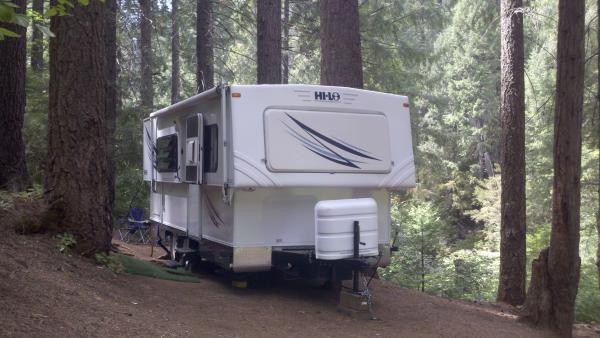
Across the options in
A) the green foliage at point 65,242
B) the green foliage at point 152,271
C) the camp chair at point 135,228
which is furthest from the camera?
the camp chair at point 135,228

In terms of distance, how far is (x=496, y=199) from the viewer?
93.2ft

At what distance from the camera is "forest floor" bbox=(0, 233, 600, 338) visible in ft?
17.7

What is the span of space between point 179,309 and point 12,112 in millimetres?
4794

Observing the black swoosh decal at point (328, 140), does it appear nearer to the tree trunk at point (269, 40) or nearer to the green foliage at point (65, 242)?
the green foliage at point (65, 242)

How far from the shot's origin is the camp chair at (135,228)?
15289 millimetres

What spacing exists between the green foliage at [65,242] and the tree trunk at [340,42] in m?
5.15

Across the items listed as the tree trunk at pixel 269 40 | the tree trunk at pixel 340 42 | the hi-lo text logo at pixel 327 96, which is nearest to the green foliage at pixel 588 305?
the tree trunk at pixel 340 42

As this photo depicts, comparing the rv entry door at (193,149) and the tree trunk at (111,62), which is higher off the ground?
the tree trunk at (111,62)

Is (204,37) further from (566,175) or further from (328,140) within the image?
(566,175)

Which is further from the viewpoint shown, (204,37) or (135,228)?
(204,37)

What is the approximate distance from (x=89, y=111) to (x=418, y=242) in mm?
9341

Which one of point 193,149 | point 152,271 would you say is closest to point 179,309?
point 152,271

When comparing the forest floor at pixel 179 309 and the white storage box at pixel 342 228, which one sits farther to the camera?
the white storage box at pixel 342 228

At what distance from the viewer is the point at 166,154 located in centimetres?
1055
